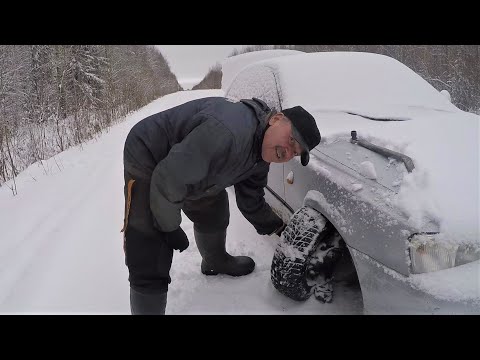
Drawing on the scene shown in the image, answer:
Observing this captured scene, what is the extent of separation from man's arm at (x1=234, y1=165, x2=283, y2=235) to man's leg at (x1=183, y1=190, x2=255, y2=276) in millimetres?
166

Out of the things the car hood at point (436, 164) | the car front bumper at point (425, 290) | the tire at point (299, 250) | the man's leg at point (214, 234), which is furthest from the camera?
the man's leg at point (214, 234)

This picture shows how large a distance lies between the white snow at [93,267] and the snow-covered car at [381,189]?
0.30m

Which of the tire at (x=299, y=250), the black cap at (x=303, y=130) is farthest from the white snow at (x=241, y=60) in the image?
the black cap at (x=303, y=130)

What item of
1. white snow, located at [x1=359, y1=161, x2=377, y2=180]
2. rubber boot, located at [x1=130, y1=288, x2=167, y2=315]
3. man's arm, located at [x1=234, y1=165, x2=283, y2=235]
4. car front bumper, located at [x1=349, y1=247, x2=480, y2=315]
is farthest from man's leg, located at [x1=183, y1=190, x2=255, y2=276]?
car front bumper, located at [x1=349, y1=247, x2=480, y2=315]

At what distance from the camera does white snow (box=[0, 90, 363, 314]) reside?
2.26m

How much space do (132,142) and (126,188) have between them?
9.7 inches

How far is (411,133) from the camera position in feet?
7.14

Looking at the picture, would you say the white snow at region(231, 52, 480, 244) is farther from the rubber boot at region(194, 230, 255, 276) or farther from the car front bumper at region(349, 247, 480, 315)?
the rubber boot at region(194, 230, 255, 276)

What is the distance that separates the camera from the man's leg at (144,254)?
182 centimetres

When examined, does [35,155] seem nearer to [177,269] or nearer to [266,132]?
[177,269]

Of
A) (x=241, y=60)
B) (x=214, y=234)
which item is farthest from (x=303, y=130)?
(x=241, y=60)

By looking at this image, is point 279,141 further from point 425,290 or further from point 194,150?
point 425,290

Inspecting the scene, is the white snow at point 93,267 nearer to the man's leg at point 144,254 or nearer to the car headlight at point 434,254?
the man's leg at point 144,254

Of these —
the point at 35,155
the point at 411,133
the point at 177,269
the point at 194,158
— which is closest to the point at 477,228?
the point at 411,133
